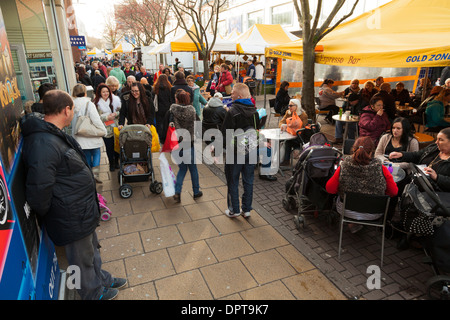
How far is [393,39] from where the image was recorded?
21.6 ft

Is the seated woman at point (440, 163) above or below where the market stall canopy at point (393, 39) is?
below

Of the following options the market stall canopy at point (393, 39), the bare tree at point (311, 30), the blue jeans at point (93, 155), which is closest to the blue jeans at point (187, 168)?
the blue jeans at point (93, 155)

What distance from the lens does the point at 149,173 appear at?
18.6 ft

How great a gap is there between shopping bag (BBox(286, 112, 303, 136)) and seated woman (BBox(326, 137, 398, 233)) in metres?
2.63

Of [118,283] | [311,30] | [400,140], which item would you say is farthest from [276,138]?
[118,283]

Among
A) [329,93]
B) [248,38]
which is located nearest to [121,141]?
[329,93]

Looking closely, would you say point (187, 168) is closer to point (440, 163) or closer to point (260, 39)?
point (440, 163)

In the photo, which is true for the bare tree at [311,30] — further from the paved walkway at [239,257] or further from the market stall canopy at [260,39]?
the market stall canopy at [260,39]

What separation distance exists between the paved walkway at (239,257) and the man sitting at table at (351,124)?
14.7ft

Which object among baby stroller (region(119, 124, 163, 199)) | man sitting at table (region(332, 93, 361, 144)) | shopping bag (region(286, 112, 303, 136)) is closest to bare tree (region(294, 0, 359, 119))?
man sitting at table (region(332, 93, 361, 144))

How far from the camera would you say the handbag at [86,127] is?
4.91 meters

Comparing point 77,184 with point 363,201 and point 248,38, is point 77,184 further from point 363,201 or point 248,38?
point 248,38
